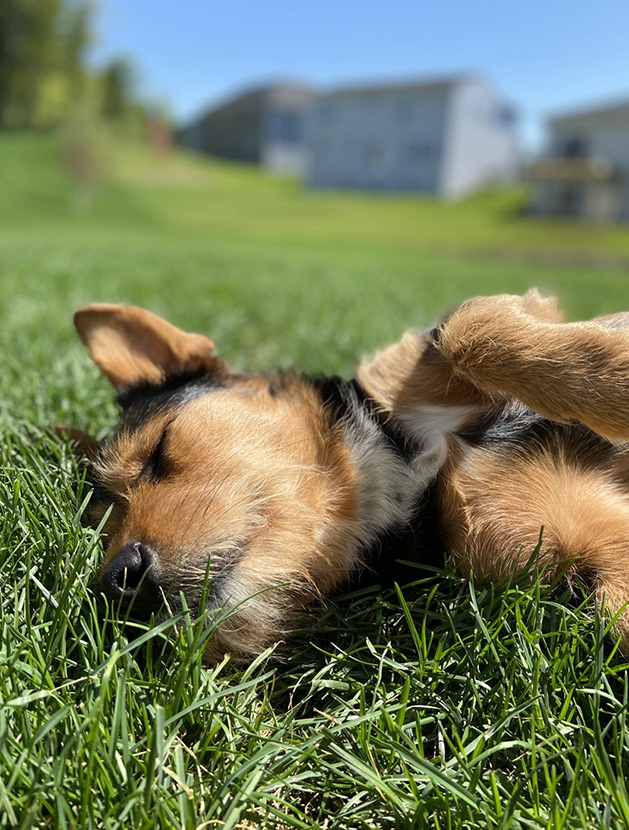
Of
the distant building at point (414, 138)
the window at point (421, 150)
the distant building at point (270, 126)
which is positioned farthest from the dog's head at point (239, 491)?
the distant building at point (270, 126)

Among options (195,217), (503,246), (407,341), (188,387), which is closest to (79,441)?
(188,387)

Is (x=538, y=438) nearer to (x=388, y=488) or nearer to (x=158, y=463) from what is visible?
(x=388, y=488)

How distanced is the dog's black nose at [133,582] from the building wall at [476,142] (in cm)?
6239

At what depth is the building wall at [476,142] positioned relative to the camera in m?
59.0

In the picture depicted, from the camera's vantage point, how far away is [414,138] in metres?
61.1

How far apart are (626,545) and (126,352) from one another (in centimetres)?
202

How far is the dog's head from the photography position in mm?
1948

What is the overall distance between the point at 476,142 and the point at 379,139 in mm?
8744

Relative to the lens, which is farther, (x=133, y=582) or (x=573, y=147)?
(x=573, y=147)

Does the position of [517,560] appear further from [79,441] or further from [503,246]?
[503,246]

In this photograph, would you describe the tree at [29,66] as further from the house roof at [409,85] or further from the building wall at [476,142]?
the building wall at [476,142]

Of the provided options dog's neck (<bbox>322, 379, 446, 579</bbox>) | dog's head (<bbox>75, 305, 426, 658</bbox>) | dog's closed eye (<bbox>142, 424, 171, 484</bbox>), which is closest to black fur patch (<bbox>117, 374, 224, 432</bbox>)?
dog's head (<bbox>75, 305, 426, 658</bbox>)

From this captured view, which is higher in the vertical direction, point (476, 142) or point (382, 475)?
point (476, 142)

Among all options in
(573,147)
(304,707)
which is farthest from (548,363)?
(573,147)
